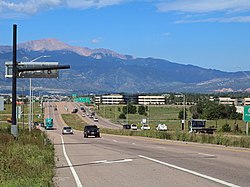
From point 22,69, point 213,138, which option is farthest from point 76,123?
point 22,69

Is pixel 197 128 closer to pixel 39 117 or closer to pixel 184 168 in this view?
pixel 184 168

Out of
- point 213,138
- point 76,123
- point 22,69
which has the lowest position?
point 76,123

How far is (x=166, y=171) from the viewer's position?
58.6 feet

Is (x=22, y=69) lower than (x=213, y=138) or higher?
higher

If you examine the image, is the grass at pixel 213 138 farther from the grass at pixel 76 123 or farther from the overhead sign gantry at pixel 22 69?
→ the grass at pixel 76 123

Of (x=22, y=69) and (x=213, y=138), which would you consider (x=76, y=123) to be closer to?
(x=213, y=138)

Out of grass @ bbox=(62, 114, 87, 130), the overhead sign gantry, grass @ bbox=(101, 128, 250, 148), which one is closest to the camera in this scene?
grass @ bbox=(101, 128, 250, 148)

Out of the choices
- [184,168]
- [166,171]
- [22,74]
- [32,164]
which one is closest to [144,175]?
[166,171]

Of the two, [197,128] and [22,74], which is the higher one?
[22,74]

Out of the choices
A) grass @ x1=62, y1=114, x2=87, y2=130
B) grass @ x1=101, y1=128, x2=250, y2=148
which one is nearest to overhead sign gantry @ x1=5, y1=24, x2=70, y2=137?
grass @ x1=101, y1=128, x2=250, y2=148

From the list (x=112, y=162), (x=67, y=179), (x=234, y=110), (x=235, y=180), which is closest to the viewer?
(x=235, y=180)

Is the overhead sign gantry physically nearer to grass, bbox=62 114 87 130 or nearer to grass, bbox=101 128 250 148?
grass, bbox=101 128 250 148

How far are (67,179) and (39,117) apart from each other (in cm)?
13666

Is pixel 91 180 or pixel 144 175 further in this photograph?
pixel 144 175
